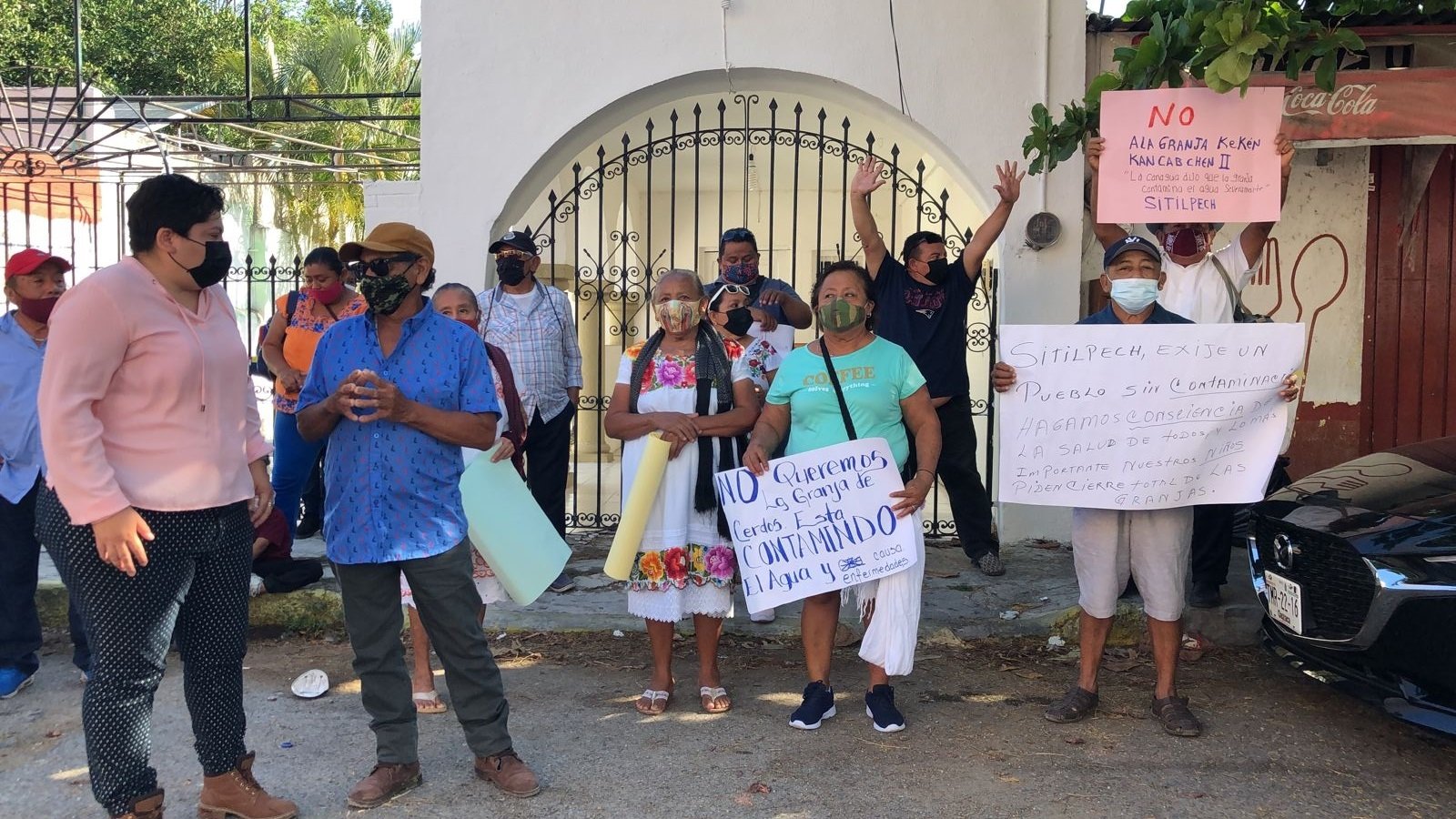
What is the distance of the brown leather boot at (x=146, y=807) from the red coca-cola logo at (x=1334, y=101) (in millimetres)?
6168

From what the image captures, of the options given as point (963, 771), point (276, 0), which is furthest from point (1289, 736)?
point (276, 0)

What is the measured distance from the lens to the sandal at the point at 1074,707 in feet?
14.8

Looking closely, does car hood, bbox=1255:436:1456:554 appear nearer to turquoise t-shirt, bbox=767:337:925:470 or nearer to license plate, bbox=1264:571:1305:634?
license plate, bbox=1264:571:1305:634

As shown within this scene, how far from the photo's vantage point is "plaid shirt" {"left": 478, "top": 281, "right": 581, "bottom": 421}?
6.02 m

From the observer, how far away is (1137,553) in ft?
14.6

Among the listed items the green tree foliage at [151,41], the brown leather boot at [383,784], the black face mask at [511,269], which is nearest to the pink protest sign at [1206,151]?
the black face mask at [511,269]

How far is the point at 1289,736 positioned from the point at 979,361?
694cm

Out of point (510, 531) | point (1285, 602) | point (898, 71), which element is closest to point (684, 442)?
point (510, 531)

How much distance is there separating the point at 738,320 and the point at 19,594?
3.33 m

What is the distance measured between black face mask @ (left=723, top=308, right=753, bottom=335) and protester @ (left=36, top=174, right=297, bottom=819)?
212 centimetres

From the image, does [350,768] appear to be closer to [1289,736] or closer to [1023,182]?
[1289,736]

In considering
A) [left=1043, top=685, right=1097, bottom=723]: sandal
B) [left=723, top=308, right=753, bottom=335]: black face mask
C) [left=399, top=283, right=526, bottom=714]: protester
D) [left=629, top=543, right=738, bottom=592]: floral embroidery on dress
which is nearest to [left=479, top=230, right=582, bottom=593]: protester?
[left=399, top=283, right=526, bottom=714]: protester

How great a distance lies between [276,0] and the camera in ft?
107

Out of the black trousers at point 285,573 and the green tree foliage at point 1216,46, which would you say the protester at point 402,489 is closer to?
the black trousers at point 285,573
